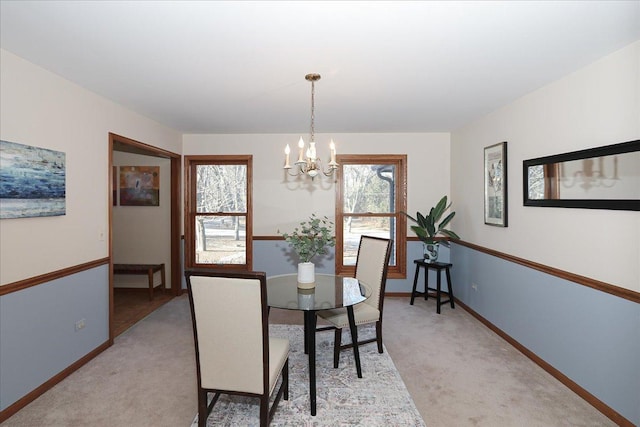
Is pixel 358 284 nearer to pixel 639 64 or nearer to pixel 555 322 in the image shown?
pixel 555 322

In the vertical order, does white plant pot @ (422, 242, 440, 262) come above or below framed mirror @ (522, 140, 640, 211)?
below

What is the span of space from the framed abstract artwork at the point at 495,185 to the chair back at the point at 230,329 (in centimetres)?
280

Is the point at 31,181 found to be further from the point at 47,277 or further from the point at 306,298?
the point at 306,298

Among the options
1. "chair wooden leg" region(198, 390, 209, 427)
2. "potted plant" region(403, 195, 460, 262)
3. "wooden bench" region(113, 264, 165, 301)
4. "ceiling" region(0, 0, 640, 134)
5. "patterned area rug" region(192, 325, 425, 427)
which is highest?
"ceiling" region(0, 0, 640, 134)

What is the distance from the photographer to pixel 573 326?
2555 mm

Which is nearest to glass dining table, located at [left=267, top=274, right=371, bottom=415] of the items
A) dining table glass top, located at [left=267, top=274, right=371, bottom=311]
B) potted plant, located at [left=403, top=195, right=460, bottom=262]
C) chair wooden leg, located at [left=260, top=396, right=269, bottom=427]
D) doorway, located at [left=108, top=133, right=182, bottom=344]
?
dining table glass top, located at [left=267, top=274, right=371, bottom=311]

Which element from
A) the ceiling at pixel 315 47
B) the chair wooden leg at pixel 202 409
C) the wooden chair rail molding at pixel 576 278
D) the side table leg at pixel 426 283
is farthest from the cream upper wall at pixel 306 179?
the chair wooden leg at pixel 202 409

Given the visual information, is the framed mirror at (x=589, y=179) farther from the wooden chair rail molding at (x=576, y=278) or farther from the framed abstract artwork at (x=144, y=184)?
the framed abstract artwork at (x=144, y=184)

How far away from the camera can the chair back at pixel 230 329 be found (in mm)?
1780

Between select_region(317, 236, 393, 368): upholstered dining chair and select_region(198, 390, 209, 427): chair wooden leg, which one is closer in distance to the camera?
select_region(198, 390, 209, 427): chair wooden leg

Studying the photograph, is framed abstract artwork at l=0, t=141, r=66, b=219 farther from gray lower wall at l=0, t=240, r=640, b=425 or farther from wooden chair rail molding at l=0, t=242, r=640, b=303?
gray lower wall at l=0, t=240, r=640, b=425

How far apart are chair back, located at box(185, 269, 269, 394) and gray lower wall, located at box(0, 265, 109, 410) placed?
142 centimetres

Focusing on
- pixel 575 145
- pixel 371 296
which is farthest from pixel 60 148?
pixel 575 145

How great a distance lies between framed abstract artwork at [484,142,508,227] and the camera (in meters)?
3.47
